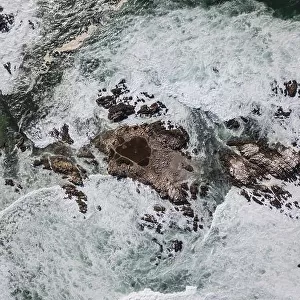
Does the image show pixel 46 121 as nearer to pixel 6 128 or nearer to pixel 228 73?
pixel 6 128

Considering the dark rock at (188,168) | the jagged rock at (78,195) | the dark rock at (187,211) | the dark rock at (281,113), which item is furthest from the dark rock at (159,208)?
the dark rock at (281,113)

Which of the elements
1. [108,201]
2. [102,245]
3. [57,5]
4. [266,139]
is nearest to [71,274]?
[102,245]

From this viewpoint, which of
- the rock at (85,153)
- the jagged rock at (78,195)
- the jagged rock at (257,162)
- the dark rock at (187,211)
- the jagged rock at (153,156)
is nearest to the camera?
the jagged rock at (257,162)

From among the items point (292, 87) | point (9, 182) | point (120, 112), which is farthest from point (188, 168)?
point (9, 182)

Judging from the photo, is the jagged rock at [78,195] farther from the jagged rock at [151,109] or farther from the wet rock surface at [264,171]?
the wet rock surface at [264,171]

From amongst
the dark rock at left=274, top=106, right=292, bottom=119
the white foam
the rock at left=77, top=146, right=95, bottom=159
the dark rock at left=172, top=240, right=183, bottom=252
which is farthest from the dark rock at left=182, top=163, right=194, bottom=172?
the white foam

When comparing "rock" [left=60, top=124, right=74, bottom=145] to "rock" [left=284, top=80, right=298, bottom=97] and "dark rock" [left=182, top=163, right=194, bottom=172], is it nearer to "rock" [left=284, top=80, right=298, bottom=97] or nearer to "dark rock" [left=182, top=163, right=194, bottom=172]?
"dark rock" [left=182, top=163, right=194, bottom=172]
